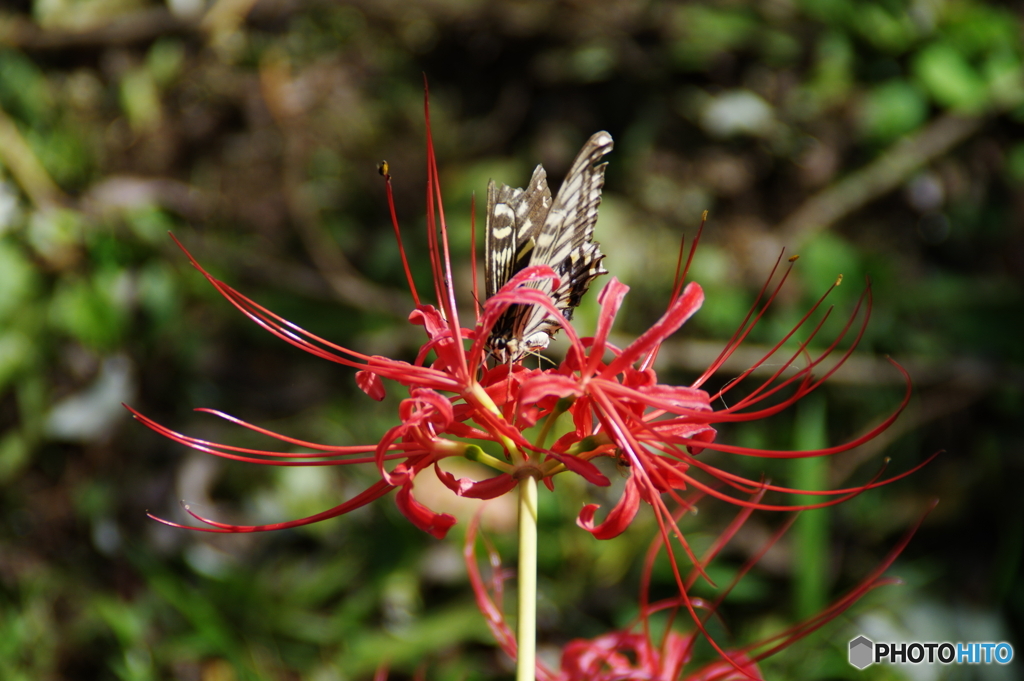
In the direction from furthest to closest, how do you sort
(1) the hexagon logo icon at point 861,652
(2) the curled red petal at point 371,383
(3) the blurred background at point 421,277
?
(3) the blurred background at point 421,277
(1) the hexagon logo icon at point 861,652
(2) the curled red petal at point 371,383

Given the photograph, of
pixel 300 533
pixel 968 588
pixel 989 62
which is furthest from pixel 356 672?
pixel 989 62

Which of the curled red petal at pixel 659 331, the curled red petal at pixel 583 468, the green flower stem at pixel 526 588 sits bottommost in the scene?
the green flower stem at pixel 526 588

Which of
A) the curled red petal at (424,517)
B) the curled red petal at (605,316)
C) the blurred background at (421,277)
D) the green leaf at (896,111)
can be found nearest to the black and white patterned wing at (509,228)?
the curled red petal at (605,316)

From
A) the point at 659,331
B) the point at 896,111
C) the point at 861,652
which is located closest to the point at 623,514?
the point at 659,331

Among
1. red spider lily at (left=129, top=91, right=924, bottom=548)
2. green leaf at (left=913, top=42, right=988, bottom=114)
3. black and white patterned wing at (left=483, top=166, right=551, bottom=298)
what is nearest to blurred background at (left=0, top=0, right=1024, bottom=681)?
green leaf at (left=913, top=42, right=988, bottom=114)

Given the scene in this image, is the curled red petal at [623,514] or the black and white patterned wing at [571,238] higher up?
the black and white patterned wing at [571,238]

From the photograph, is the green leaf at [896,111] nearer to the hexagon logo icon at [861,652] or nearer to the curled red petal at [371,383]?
the hexagon logo icon at [861,652]

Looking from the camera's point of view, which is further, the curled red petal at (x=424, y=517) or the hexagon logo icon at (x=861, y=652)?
the hexagon logo icon at (x=861, y=652)
